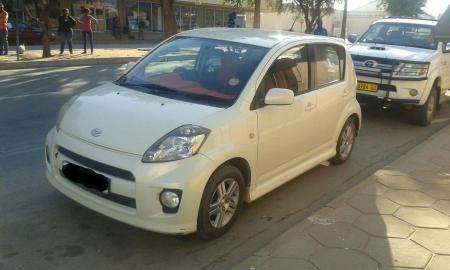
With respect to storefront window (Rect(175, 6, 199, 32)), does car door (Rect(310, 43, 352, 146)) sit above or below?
below

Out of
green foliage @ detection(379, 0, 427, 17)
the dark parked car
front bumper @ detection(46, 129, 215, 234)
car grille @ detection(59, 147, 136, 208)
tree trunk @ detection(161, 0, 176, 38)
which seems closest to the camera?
front bumper @ detection(46, 129, 215, 234)

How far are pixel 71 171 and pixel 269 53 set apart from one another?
2.00 meters

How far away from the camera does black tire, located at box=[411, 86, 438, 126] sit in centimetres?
816

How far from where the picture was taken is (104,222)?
155 inches

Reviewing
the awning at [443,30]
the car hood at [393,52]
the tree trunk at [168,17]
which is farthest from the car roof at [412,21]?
the tree trunk at [168,17]

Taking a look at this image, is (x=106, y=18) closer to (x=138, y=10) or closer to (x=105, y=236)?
(x=138, y=10)

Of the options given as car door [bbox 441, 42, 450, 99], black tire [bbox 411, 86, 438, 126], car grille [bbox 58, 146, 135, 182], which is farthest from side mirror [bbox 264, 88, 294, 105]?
car door [bbox 441, 42, 450, 99]

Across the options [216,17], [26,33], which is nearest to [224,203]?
[26,33]

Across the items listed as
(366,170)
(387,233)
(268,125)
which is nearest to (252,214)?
(268,125)

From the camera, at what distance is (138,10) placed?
36.2 meters

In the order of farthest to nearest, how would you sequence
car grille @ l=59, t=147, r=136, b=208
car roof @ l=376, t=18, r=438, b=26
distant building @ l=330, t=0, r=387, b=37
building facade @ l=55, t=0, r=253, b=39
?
1. distant building @ l=330, t=0, r=387, b=37
2. building facade @ l=55, t=0, r=253, b=39
3. car roof @ l=376, t=18, r=438, b=26
4. car grille @ l=59, t=147, r=136, b=208

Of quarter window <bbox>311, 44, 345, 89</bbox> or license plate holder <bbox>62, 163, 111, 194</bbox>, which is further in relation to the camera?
quarter window <bbox>311, 44, 345, 89</bbox>

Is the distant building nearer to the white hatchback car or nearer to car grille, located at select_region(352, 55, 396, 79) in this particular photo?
car grille, located at select_region(352, 55, 396, 79)

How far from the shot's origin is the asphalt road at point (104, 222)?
11.2 feet
